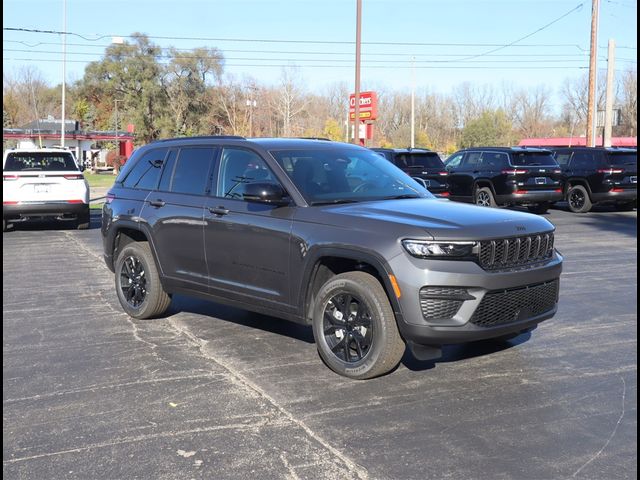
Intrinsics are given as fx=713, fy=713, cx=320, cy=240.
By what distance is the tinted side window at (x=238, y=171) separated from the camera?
6023mm

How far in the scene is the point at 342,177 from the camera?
19.9 ft

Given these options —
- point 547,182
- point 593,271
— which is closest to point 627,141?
point 547,182

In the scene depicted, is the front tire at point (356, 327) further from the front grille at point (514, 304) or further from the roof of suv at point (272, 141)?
the roof of suv at point (272, 141)

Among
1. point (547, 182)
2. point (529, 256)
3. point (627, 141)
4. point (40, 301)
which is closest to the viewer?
point (529, 256)

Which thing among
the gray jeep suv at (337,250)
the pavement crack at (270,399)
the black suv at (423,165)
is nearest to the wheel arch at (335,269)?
the gray jeep suv at (337,250)

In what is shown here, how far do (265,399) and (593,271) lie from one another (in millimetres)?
6824

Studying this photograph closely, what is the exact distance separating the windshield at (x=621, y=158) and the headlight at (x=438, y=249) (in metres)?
16.7

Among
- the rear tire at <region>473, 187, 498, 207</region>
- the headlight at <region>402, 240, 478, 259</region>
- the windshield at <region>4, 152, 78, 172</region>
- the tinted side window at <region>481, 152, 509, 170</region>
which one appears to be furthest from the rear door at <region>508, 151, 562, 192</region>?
the headlight at <region>402, 240, 478, 259</region>

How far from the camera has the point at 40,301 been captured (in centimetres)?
821

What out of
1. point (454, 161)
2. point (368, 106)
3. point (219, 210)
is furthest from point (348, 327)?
point (368, 106)

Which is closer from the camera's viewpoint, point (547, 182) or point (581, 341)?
point (581, 341)

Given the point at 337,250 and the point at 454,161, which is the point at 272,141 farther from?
the point at 454,161

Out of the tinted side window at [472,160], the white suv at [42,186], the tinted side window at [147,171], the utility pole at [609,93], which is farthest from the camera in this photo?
the utility pole at [609,93]

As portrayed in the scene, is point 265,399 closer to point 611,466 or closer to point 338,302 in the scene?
point 338,302
